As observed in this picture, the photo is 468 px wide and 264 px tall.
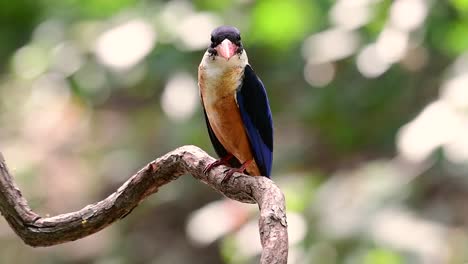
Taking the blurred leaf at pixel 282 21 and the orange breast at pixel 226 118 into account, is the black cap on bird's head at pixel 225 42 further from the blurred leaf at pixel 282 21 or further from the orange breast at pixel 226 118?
the blurred leaf at pixel 282 21

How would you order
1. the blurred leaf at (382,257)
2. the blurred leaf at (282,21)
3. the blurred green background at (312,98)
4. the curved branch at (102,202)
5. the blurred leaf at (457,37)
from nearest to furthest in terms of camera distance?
the curved branch at (102,202)
the blurred leaf at (382,257)
the blurred green background at (312,98)
the blurred leaf at (457,37)
the blurred leaf at (282,21)

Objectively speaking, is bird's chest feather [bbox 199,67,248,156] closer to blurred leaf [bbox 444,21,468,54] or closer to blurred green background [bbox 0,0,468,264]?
blurred green background [bbox 0,0,468,264]

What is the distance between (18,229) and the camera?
1.94 meters

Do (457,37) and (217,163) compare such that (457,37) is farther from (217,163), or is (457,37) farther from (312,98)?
(217,163)

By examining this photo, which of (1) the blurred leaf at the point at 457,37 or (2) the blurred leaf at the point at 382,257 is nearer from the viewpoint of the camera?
(2) the blurred leaf at the point at 382,257

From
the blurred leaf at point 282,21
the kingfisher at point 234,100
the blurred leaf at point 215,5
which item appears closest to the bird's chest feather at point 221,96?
the kingfisher at point 234,100

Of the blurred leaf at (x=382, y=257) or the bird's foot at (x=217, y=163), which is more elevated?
the bird's foot at (x=217, y=163)

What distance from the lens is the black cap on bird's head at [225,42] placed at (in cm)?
216

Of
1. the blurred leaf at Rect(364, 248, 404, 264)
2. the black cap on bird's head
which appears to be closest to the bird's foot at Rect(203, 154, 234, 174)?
the black cap on bird's head

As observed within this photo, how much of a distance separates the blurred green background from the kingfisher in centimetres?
37

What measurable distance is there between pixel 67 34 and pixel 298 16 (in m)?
0.84

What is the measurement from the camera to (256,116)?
2.28 metres

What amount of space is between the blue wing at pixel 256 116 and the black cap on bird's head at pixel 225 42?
0.08 metres

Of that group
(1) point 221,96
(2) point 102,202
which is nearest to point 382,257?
(1) point 221,96
